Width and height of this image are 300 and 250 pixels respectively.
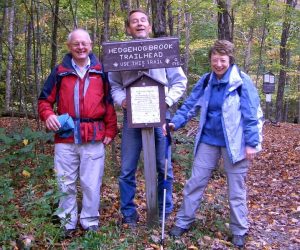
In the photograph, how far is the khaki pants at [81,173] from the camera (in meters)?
4.34

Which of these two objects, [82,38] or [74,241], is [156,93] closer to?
[82,38]

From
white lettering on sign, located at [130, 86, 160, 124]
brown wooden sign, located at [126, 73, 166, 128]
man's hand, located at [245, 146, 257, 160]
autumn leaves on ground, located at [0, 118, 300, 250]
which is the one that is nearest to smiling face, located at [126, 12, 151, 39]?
brown wooden sign, located at [126, 73, 166, 128]

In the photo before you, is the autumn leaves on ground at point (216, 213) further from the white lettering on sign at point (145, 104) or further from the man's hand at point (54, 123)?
the white lettering on sign at point (145, 104)

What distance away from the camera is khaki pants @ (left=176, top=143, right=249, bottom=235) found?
14.4ft

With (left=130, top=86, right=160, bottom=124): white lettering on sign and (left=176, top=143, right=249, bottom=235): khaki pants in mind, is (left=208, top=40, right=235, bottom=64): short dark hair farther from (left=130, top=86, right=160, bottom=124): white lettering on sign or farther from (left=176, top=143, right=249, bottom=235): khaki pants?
(left=176, top=143, right=249, bottom=235): khaki pants

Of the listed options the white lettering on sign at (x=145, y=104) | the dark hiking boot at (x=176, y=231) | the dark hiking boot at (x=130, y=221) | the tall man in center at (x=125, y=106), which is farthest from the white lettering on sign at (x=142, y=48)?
the dark hiking boot at (x=176, y=231)

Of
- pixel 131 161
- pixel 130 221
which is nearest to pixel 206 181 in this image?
pixel 131 161

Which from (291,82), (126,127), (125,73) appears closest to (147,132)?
(126,127)

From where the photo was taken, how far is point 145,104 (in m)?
4.29

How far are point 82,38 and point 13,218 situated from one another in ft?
6.76

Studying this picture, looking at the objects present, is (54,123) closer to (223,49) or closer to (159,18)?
(223,49)

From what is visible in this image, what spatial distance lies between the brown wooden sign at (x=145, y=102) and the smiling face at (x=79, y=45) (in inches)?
22.1

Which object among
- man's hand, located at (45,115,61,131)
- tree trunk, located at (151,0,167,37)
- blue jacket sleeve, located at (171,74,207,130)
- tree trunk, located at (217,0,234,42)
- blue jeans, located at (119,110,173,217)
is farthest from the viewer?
tree trunk, located at (217,0,234,42)

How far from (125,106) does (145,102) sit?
232 mm
